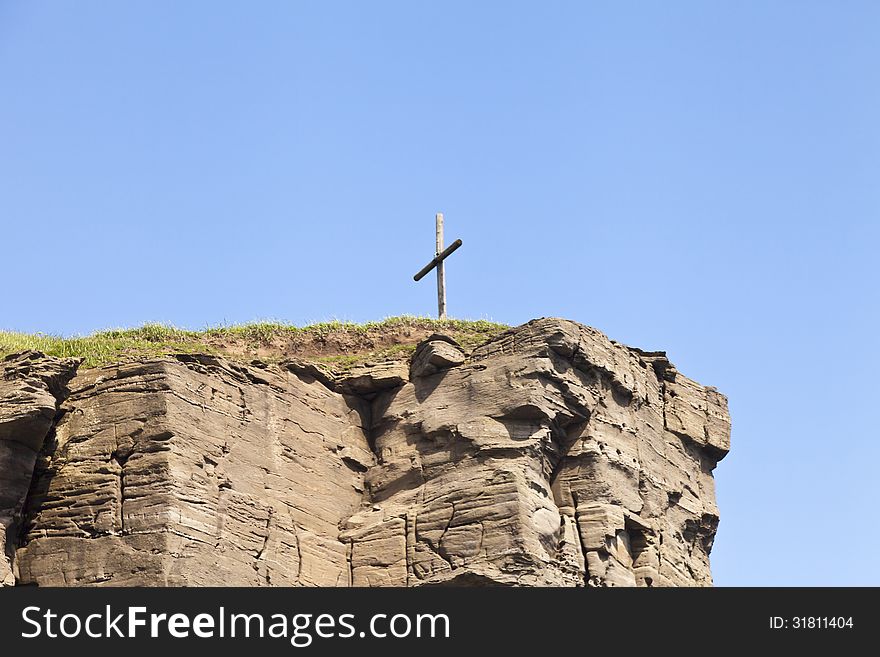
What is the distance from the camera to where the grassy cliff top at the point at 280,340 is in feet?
149

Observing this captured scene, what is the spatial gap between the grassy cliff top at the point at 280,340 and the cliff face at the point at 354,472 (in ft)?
3.94

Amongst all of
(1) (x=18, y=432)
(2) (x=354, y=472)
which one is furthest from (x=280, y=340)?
(1) (x=18, y=432)

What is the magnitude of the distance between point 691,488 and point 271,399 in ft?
36.2

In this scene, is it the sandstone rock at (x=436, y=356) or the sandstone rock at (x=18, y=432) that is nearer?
the sandstone rock at (x=18, y=432)

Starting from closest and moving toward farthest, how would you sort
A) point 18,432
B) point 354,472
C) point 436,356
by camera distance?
point 18,432
point 354,472
point 436,356

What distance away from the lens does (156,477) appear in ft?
133

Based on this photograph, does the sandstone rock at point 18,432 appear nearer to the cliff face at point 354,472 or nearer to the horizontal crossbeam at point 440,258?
the cliff face at point 354,472

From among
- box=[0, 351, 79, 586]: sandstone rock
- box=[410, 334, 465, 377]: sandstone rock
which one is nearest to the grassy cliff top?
box=[410, 334, 465, 377]: sandstone rock

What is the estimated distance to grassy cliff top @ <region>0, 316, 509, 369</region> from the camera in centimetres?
4553

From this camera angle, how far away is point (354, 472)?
45.3 meters

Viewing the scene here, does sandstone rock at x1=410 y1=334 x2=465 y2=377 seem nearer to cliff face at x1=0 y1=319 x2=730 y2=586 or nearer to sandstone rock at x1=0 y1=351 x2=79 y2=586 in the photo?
cliff face at x1=0 y1=319 x2=730 y2=586

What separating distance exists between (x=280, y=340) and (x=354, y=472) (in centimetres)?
416

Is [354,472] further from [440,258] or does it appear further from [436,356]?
[440,258]

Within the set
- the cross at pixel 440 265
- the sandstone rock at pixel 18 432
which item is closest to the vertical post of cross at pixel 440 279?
the cross at pixel 440 265
